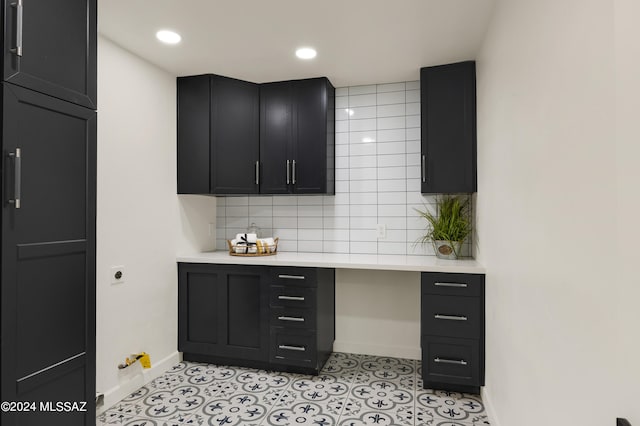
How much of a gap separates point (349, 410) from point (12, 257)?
6.41 feet

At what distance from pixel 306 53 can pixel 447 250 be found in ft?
5.98

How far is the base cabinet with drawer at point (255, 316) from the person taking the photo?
2832mm

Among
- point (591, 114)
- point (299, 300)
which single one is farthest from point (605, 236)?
point (299, 300)

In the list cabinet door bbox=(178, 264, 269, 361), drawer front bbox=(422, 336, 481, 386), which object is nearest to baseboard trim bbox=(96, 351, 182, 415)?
cabinet door bbox=(178, 264, 269, 361)

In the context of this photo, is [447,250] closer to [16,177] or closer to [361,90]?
[361,90]

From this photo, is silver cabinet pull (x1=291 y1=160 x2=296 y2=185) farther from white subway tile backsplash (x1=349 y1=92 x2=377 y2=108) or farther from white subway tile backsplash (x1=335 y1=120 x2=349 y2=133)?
white subway tile backsplash (x1=349 y1=92 x2=377 y2=108)

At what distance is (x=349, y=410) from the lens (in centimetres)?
233

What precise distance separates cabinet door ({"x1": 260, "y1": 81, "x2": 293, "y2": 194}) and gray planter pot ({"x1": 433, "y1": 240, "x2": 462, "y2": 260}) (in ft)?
4.33

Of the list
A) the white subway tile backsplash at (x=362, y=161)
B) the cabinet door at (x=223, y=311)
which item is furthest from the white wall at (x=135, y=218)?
the white subway tile backsplash at (x=362, y=161)

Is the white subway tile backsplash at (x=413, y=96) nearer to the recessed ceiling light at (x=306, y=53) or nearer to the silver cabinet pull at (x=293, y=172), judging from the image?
the recessed ceiling light at (x=306, y=53)

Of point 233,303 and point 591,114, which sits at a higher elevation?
point 591,114

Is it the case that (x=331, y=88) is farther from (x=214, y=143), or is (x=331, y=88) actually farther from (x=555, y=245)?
(x=555, y=245)

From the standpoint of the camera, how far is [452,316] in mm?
2525

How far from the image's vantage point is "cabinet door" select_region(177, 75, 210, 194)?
313 centimetres
